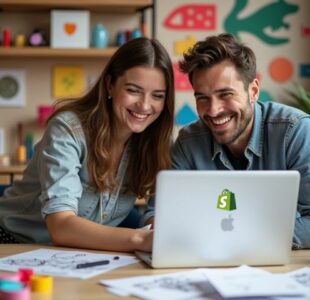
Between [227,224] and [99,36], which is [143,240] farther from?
[99,36]

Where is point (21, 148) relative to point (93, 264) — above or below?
above

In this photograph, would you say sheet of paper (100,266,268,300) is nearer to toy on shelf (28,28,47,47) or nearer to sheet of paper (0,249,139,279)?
sheet of paper (0,249,139,279)

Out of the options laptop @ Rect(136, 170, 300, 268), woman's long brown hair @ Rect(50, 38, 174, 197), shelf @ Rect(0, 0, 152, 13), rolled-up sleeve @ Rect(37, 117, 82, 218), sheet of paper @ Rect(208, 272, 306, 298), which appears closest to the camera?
sheet of paper @ Rect(208, 272, 306, 298)

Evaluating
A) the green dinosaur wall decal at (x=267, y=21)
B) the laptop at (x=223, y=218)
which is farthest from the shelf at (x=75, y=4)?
the laptop at (x=223, y=218)

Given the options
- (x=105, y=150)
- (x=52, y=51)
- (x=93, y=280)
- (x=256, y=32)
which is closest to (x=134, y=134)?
(x=105, y=150)

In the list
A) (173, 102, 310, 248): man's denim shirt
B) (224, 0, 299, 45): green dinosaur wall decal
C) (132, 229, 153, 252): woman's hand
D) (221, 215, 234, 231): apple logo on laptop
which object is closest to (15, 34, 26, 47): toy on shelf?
(224, 0, 299, 45): green dinosaur wall decal

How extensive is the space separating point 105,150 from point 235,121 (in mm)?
442

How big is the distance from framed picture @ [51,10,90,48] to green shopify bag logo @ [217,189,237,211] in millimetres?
2447

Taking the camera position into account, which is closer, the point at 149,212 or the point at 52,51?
the point at 149,212

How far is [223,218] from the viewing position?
135 cm

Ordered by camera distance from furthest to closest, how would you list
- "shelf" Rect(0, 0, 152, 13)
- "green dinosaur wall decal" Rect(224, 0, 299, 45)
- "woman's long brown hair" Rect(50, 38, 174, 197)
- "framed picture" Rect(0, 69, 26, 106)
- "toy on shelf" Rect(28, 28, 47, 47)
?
"green dinosaur wall decal" Rect(224, 0, 299, 45)
"framed picture" Rect(0, 69, 26, 106)
"toy on shelf" Rect(28, 28, 47, 47)
"shelf" Rect(0, 0, 152, 13)
"woman's long brown hair" Rect(50, 38, 174, 197)

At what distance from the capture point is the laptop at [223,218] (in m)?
1.31

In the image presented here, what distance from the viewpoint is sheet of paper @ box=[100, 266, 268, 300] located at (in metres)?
1.18

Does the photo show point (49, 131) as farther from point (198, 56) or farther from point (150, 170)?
point (198, 56)
